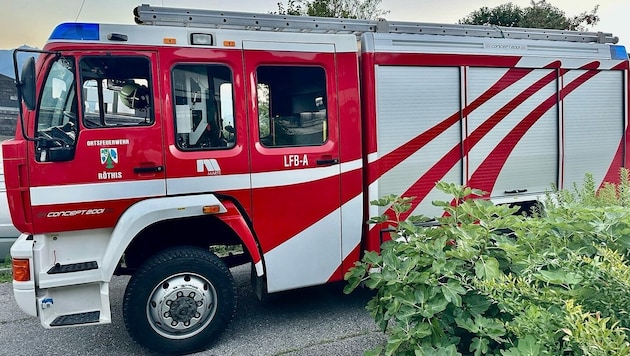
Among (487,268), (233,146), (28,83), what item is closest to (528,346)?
(487,268)

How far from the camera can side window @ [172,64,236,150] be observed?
3807 millimetres

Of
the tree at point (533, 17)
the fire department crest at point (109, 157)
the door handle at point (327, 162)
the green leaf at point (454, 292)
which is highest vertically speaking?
the tree at point (533, 17)

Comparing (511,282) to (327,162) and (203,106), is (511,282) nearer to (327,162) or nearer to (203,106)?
(327,162)

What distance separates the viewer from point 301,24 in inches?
169

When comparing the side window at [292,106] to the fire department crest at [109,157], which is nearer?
the fire department crest at [109,157]

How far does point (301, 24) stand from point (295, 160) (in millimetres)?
1302

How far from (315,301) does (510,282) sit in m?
3.32

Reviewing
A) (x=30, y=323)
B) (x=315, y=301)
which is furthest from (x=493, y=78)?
(x=30, y=323)

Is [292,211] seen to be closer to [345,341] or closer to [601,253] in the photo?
[345,341]

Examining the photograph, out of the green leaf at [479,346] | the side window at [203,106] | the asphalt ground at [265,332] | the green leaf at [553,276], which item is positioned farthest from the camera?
the asphalt ground at [265,332]

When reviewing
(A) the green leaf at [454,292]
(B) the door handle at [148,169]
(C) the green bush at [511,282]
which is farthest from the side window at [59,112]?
(A) the green leaf at [454,292]

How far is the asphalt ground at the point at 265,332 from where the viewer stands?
12.9 ft

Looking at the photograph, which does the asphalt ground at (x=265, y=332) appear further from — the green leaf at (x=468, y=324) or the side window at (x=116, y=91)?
the side window at (x=116, y=91)

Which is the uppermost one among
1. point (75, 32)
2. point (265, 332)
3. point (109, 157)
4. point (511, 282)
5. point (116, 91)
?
point (75, 32)
